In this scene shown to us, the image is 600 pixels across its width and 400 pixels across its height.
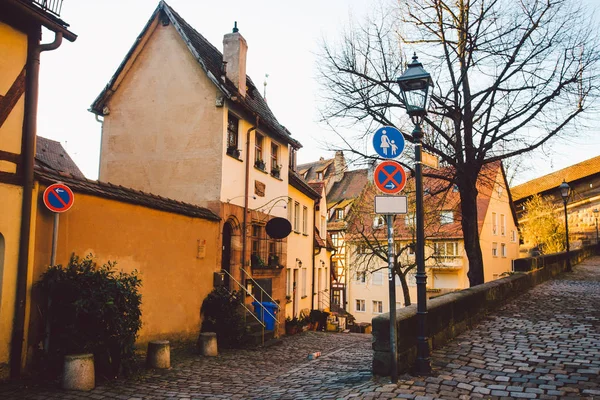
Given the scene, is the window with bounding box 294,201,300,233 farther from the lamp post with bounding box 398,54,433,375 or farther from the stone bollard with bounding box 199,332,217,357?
the lamp post with bounding box 398,54,433,375

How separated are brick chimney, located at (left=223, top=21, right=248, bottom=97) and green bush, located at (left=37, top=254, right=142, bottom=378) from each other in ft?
35.0

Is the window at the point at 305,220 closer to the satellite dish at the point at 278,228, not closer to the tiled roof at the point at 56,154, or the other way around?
the satellite dish at the point at 278,228

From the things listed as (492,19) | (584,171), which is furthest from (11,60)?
(584,171)

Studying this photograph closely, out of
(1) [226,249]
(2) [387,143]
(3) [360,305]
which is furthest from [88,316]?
(3) [360,305]

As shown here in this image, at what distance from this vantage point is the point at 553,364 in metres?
7.65

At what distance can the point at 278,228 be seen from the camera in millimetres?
18422

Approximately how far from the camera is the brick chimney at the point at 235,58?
60.2 feet

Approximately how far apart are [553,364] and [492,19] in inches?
437

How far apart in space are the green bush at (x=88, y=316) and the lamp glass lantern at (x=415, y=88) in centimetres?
563

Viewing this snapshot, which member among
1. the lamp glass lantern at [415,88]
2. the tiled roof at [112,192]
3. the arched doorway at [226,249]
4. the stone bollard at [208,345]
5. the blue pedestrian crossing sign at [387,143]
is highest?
the lamp glass lantern at [415,88]

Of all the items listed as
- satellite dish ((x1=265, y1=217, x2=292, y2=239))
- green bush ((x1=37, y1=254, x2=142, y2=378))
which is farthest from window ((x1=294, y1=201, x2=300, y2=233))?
green bush ((x1=37, y1=254, x2=142, y2=378))

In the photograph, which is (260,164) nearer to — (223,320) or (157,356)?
(223,320)

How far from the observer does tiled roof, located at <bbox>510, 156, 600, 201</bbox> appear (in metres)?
46.0

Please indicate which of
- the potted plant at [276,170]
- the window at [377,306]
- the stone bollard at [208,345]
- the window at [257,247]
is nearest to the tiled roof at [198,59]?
the potted plant at [276,170]
